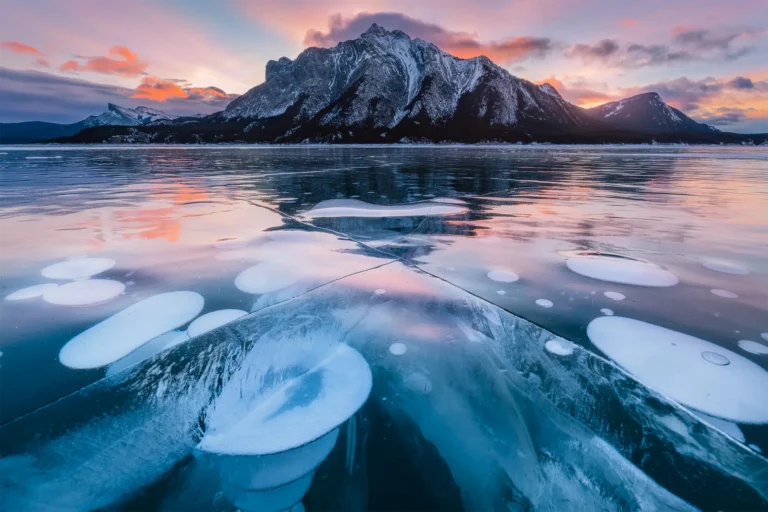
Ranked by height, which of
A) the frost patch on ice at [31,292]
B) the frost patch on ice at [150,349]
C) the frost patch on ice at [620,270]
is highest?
the frost patch on ice at [31,292]

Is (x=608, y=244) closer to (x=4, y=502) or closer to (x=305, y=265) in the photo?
(x=305, y=265)

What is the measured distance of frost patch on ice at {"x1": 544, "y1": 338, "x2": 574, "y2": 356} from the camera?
8.61 feet

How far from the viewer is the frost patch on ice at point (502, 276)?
3955mm

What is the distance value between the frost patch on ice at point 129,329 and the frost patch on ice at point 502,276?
9.79 feet

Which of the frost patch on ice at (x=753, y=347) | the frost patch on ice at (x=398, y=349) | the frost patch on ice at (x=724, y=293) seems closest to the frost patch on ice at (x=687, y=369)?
the frost patch on ice at (x=753, y=347)

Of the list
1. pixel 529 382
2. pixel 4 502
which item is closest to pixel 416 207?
pixel 529 382

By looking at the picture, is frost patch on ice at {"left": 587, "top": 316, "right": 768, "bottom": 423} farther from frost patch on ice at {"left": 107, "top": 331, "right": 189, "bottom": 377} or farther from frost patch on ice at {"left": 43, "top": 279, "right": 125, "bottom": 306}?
frost patch on ice at {"left": 43, "top": 279, "right": 125, "bottom": 306}

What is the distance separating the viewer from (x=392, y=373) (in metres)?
2.49

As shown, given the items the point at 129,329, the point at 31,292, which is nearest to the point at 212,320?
the point at 129,329

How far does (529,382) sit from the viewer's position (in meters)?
2.38

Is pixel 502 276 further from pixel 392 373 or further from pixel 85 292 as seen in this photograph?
pixel 85 292

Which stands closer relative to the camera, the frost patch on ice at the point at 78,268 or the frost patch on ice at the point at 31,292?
the frost patch on ice at the point at 31,292

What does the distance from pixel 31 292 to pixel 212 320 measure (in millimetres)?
2093

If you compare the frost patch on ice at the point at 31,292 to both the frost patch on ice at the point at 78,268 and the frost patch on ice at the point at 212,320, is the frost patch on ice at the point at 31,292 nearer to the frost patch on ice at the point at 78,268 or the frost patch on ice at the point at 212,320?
the frost patch on ice at the point at 78,268
